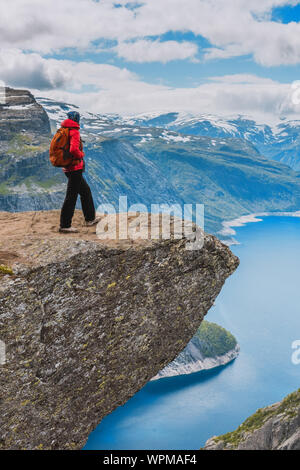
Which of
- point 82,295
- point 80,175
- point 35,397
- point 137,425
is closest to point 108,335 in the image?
point 82,295

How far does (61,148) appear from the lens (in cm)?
1377

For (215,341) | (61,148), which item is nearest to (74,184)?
(61,148)

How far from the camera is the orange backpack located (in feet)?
44.6

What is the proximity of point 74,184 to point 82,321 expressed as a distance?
5.13m

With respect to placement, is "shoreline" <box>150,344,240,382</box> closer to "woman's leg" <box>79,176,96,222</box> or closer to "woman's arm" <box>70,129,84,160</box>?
"woman's leg" <box>79,176,96,222</box>

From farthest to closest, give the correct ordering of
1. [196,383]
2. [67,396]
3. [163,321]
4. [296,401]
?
[196,383] < [296,401] < [163,321] < [67,396]

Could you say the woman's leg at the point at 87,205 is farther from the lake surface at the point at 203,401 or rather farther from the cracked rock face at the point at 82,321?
the lake surface at the point at 203,401

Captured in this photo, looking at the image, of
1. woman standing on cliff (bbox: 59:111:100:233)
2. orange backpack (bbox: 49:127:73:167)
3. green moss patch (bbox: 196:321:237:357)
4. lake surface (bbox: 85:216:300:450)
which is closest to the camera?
orange backpack (bbox: 49:127:73:167)

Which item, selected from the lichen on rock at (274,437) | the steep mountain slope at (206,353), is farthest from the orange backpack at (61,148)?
the steep mountain slope at (206,353)

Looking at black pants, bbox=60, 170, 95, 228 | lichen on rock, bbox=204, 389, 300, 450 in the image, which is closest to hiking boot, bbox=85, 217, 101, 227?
black pants, bbox=60, 170, 95, 228

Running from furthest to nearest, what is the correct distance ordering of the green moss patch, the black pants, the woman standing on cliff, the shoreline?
the green moss patch < the shoreline < the black pants < the woman standing on cliff
